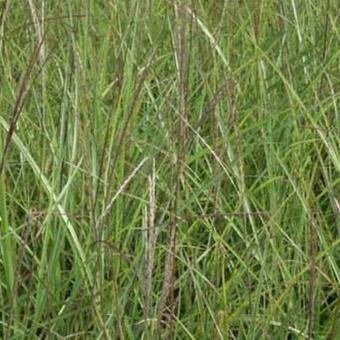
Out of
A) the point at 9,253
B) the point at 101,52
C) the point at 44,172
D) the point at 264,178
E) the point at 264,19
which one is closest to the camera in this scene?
the point at 9,253

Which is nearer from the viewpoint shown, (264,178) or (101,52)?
(264,178)

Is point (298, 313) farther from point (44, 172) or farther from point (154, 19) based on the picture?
point (154, 19)

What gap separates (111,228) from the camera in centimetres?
118

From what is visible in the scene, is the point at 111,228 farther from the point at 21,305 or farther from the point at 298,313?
the point at 298,313

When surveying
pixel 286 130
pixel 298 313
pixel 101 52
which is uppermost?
pixel 101 52

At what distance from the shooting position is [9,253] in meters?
1.10

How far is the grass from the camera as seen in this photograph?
106 cm

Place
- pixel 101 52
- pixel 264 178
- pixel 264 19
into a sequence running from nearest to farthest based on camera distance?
pixel 264 178 < pixel 101 52 < pixel 264 19

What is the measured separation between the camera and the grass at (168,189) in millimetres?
1062

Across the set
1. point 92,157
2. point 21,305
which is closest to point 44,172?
point 92,157

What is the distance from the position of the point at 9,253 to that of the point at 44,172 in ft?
0.49

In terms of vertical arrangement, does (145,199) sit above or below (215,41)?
below

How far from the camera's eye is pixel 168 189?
1213mm

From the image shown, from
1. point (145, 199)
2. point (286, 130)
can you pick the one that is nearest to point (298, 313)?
point (145, 199)
